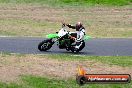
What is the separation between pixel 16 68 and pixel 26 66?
0.48 meters

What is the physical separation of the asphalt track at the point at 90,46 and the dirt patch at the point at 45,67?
3.22 m

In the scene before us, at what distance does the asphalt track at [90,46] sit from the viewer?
20.9 metres

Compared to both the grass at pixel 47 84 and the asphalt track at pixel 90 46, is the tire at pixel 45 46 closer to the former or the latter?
the asphalt track at pixel 90 46

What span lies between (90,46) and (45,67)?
24.9ft

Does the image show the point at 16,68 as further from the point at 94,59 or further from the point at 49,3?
the point at 49,3

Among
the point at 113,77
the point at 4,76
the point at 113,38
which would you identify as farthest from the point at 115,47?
the point at 113,77

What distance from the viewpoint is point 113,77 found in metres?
9.88

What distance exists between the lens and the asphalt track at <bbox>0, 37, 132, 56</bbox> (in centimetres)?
2089

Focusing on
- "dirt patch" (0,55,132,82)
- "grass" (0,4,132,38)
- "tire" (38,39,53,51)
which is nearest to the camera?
"dirt patch" (0,55,132,82)

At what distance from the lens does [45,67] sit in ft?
52.2

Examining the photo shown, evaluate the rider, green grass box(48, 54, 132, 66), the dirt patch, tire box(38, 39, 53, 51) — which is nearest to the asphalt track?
tire box(38, 39, 53, 51)

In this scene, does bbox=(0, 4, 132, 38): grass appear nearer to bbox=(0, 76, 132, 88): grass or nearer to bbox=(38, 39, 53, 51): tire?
bbox=(38, 39, 53, 51): tire

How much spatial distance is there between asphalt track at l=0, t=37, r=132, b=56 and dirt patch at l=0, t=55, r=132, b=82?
127 inches

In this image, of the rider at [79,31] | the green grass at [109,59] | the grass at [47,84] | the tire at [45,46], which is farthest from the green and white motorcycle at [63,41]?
the grass at [47,84]
